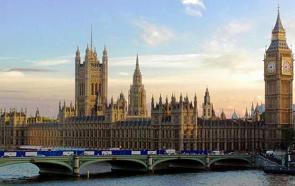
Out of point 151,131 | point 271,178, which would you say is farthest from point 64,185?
point 151,131

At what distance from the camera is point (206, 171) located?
333 feet

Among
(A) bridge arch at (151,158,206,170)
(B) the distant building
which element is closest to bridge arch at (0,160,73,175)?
(A) bridge arch at (151,158,206,170)

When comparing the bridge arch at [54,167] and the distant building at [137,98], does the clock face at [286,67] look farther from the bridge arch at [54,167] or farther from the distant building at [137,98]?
the bridge arch at [54,167]

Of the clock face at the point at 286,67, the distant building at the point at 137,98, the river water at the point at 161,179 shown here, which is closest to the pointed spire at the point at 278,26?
the clock face at the point at 286,67

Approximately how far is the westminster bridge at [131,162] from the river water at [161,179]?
8.18 feet

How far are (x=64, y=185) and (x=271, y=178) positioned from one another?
2904 cm

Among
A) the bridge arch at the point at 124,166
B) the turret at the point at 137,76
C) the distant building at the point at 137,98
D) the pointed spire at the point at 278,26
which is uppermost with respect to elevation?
the pointed spire at the point at 278,26

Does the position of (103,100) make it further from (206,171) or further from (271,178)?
(271,178)

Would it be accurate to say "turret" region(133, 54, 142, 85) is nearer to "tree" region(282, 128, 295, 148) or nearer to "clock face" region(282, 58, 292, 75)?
"clock face" region(282, 58, 292, 75)

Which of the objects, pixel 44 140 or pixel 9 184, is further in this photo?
pixel 44 140

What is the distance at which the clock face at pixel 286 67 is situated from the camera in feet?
434

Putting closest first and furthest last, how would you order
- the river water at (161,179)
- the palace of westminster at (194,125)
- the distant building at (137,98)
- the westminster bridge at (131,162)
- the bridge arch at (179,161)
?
the river water at (161,179) < the westminster bridge at (131,162) < the bridge arch at (179,161) < the palace of westminster at (194,125) < the distant building at (137,98)

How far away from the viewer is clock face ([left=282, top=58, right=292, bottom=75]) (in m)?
132

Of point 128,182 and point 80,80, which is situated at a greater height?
point 80,80
